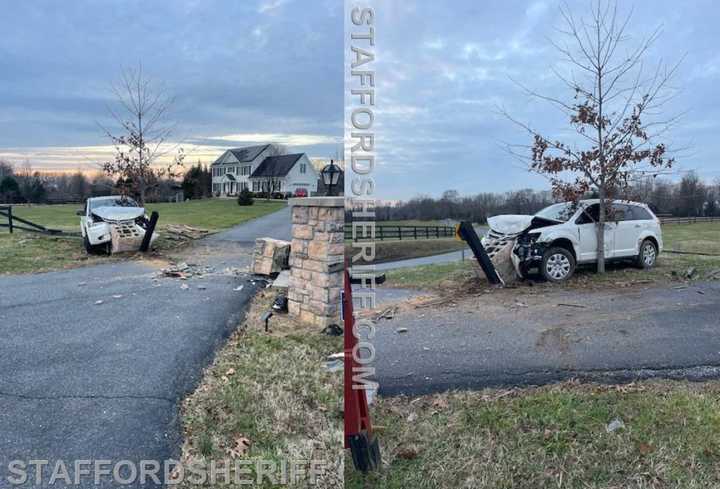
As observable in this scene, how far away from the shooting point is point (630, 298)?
7.85m

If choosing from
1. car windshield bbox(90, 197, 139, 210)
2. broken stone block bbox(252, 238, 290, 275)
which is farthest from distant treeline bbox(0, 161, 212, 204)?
broken stone block bbox(252, 238, 290, 275)

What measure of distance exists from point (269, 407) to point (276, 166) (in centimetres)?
4741

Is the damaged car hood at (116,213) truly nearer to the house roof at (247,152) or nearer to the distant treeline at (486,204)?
the distant treeline at (486,204)

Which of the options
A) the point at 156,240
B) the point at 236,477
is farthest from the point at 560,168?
the point at 156,240

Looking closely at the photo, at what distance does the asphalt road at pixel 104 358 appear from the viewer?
11.2ft

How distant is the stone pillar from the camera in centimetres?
626

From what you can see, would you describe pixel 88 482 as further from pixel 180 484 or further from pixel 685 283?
pixel 685 283

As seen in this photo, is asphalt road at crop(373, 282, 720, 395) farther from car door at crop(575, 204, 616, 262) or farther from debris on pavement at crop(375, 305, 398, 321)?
car door at crop(575, 204, 616, 262)

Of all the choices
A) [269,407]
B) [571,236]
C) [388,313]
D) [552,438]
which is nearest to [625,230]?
[571,236]

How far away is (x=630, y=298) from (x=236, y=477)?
23.1 feet

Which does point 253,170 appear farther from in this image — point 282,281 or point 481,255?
point 481,255

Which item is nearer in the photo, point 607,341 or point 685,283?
point 607,341

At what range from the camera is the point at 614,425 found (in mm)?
3561

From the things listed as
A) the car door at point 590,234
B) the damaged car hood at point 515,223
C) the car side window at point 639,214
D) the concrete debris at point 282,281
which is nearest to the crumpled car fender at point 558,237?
the car door at point 590,234
